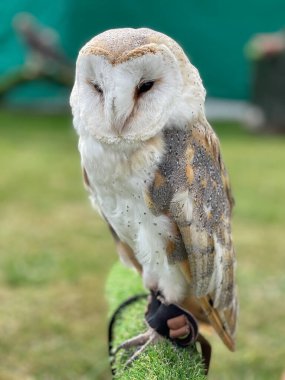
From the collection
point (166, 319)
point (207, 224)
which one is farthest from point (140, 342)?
point (207, 224)

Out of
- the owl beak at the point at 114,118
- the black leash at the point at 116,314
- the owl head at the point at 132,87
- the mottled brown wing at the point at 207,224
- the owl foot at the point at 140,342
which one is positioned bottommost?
the owl foot at the point at 140,342

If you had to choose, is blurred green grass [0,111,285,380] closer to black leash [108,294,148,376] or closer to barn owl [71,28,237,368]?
black leash [108,294,148,376]

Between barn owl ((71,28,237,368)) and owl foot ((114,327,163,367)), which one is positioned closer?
barn owl ((71,28,237,368))

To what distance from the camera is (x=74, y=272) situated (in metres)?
2.99

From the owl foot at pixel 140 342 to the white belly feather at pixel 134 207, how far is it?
0.10 meters

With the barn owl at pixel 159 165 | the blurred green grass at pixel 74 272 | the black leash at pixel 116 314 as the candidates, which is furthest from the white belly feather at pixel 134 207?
the blurred green grass at pixel 74 272

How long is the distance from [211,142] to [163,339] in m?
0.45

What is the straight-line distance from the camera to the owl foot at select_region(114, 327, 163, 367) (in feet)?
4.82

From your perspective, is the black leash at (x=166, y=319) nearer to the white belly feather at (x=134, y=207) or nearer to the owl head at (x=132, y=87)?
the white belly feather at (x=134, y=207)

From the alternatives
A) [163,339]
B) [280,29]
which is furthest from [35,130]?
[163,339]

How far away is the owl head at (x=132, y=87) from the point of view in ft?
3.69

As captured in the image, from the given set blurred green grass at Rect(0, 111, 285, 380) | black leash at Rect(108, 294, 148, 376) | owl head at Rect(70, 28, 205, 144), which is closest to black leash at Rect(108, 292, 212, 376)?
black leash at Rect(108, 294, 148, 376)

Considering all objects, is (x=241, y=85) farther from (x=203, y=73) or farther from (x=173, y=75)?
(x=173, y=75)

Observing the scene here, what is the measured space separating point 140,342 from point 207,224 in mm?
344
